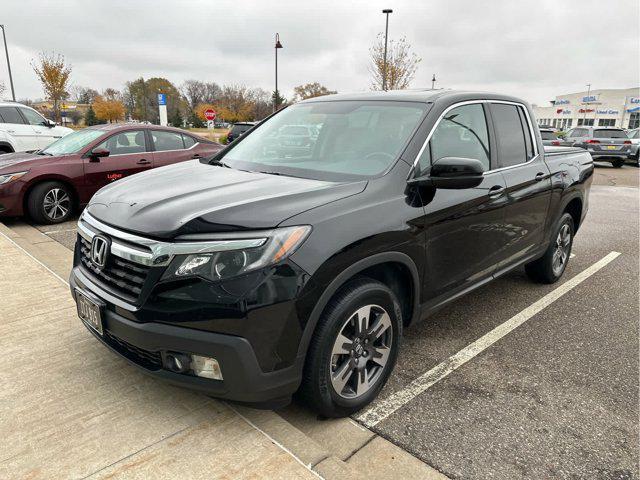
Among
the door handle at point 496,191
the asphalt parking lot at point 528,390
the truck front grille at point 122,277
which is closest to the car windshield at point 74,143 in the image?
the truck front grille at point 122,277

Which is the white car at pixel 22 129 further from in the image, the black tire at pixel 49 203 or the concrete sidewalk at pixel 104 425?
the concrete sidewalk at pixel 104 425

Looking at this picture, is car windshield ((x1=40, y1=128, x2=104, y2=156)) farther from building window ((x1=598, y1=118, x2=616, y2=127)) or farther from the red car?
building window ((x1=598, y1=118, x2=616, y2=127))

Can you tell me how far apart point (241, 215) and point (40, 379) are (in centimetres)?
166

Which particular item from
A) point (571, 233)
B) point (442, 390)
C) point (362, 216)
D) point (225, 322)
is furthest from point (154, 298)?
point (571, 233)

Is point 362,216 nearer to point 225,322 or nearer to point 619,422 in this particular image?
point 225,322

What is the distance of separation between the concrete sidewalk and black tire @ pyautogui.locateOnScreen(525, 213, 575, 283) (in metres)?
3.60

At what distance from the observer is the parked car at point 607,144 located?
1975 cm

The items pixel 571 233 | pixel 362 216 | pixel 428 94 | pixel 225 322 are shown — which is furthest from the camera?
pixel 571 233

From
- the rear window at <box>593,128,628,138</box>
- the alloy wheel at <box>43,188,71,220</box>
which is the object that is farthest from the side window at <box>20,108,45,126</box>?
the rear window at <box>593,128,628,138</box>

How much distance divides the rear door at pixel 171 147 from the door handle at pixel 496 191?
6010 mm

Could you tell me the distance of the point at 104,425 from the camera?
240 centimetres

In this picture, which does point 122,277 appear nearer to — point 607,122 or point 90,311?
point 90,311

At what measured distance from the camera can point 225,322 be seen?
2.10 metres

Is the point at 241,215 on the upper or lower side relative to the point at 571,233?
upper
